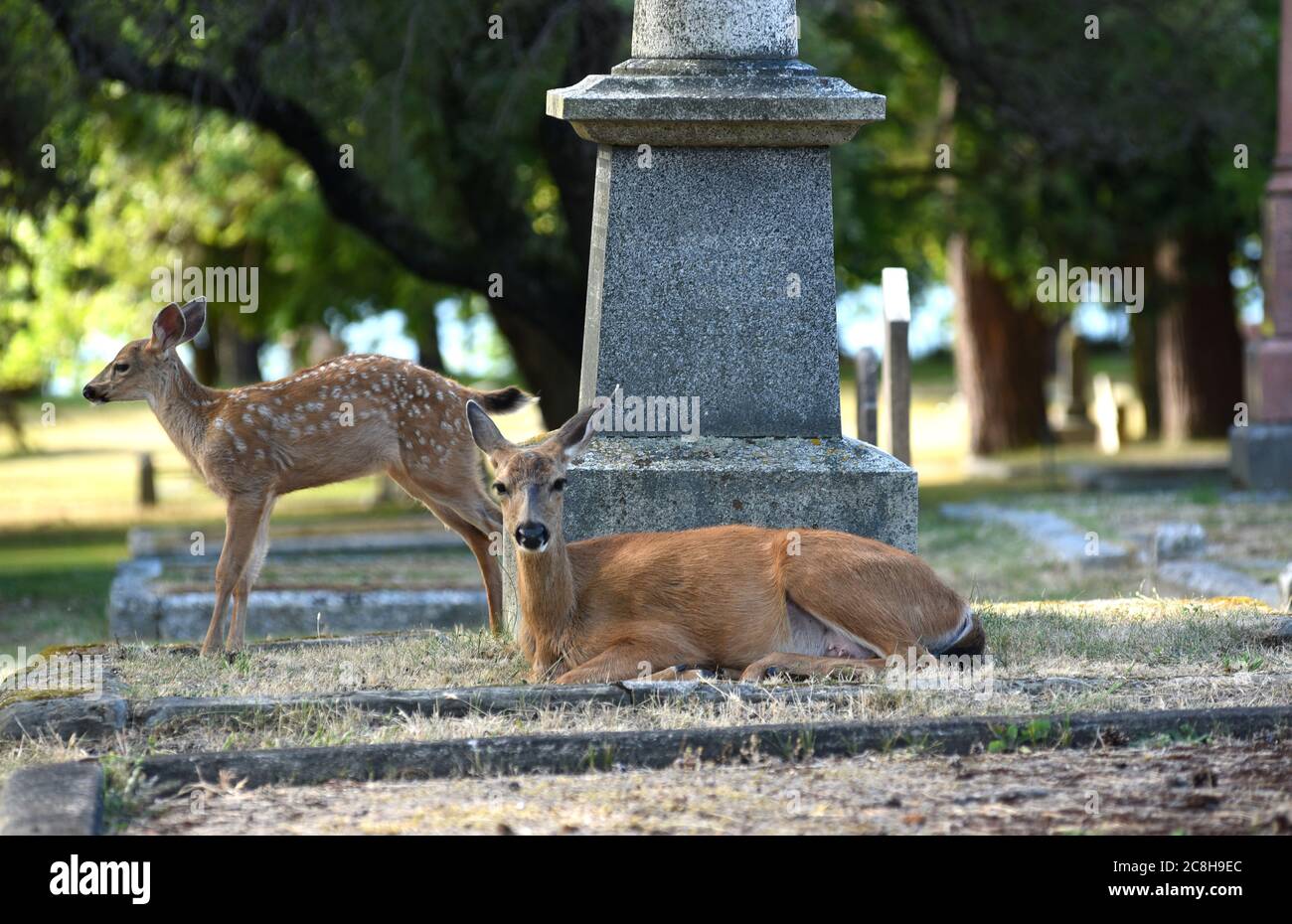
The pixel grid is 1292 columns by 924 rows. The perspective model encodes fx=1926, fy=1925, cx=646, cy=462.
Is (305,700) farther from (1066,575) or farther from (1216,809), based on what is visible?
(1066,575)

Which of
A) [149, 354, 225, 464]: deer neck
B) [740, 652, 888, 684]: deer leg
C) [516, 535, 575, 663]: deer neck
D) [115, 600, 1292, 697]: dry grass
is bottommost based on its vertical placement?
[115, 600, 1292, 697]: dry grass

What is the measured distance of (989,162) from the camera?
22625mm

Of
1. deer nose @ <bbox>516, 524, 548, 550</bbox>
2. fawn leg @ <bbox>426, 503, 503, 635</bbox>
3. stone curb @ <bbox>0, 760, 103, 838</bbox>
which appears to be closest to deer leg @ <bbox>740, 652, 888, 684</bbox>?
deer nose @ <bbox>516, 524, 548, 550</bbox>

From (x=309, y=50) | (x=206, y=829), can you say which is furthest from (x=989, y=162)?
(x=206, y=829)

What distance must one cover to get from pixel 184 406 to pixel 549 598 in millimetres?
2474

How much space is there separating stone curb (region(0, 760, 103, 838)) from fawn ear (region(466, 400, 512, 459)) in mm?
2059

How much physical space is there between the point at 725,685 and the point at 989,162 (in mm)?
17282

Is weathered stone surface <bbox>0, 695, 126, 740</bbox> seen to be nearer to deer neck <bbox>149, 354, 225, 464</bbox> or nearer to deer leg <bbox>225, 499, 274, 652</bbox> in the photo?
deer leg <bbox>225, 499, 274, 652</bbox>

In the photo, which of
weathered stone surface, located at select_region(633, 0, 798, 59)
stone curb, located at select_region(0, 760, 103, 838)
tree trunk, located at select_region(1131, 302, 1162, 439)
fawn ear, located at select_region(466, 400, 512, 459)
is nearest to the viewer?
stone curb, located at select_region(0, 760, 103, 838)

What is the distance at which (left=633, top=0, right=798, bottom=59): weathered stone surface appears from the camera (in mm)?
8031

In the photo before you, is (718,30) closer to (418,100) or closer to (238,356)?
(418,100)

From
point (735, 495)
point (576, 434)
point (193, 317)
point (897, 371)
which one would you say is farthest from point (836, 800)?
point (897, 371)

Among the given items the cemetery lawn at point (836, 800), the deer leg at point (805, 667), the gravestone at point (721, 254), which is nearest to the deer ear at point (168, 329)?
the gravestone at point (721, 254)

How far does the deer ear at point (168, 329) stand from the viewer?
8.41 m
